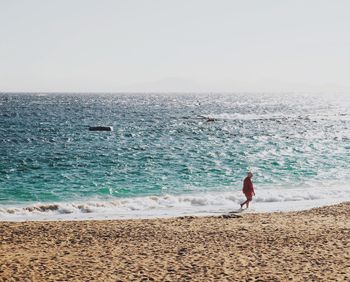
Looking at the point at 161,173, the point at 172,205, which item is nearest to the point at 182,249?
the point at 172,205

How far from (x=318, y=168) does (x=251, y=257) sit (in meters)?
25.1

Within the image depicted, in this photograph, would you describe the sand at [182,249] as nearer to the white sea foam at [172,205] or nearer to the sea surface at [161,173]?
the white sea foam at [172,205]

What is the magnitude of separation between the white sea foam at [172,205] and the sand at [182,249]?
10.8 feet

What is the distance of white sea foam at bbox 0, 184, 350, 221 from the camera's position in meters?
22.4

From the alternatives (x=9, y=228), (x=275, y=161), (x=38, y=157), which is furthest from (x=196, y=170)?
(x=9, y=228)

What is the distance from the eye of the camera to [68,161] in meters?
39.9

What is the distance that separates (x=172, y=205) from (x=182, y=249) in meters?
10.7

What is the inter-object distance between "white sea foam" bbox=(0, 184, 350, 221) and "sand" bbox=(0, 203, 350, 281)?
329 centimetres

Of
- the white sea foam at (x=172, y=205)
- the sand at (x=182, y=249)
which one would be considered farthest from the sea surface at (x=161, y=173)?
the sand at (x=182, y=249)

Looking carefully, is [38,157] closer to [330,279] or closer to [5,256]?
[5,256]

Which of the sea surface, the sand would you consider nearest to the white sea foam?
the sea surface

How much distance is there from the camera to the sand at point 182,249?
39.9 ft

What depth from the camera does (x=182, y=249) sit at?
14.6 meters

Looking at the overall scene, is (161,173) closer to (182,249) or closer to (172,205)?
(172,205)
